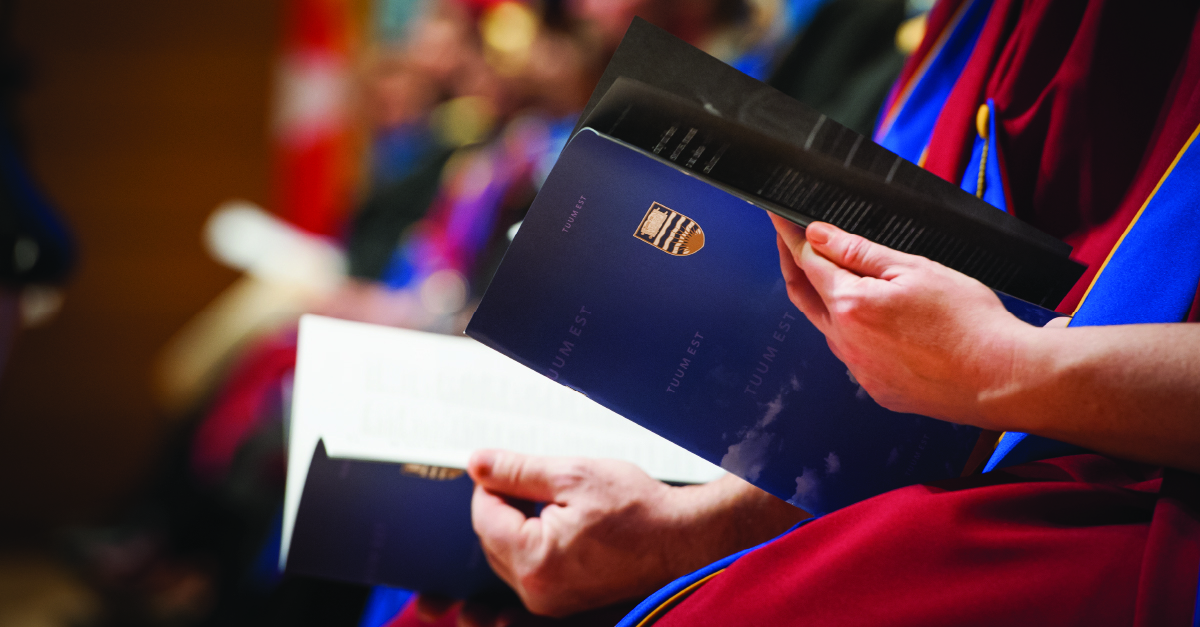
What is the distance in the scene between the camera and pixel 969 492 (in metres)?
0.39

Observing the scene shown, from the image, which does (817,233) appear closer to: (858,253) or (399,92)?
(858,253)

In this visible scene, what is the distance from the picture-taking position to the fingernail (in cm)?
39

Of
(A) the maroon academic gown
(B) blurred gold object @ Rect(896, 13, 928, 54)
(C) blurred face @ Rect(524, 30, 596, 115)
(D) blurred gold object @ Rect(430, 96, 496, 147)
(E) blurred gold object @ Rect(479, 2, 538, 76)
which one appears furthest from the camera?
(D) blurred gold object @ Rect(430, 96, 496, 147)

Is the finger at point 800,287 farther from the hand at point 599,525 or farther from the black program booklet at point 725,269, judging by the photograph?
the hand at point 599,525

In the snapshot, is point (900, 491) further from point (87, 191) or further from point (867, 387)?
point (87, 191)

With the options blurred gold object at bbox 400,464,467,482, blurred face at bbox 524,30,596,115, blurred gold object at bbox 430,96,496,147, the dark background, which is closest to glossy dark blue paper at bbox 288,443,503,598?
blurred gold object at bbox 400,464,467,482

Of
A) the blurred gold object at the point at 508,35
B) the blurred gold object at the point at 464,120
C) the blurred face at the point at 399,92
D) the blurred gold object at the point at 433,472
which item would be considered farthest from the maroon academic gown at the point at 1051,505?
the blurred face at the point at 399,92

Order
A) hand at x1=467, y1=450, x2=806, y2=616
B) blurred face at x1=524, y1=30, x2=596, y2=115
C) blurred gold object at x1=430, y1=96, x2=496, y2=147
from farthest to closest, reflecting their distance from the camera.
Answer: blurred gold object at x1=430, y1=96, x2=496, y2=147 → blurred face at x1=524, y1=30, x2=596, y2=115 → hand at x1=467, y1=450, x2=806, y2=616

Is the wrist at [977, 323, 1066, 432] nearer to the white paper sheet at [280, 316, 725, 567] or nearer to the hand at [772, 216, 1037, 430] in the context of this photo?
the hand at [772, 216, 1037, 430]

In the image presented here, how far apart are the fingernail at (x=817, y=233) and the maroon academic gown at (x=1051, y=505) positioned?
13 cm

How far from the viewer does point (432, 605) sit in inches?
24.7

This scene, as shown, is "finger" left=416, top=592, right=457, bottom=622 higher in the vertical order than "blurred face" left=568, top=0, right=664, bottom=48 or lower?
lower

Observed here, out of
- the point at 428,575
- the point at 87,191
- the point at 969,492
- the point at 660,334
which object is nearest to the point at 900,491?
the point at 969,492

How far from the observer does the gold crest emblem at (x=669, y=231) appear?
1.42 ft
